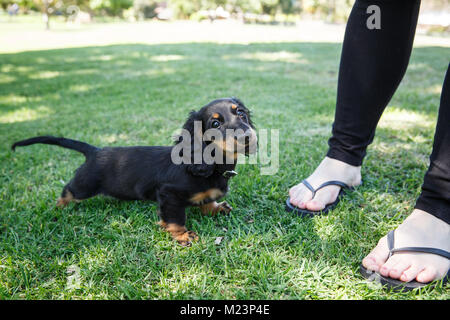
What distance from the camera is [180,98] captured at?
538cm

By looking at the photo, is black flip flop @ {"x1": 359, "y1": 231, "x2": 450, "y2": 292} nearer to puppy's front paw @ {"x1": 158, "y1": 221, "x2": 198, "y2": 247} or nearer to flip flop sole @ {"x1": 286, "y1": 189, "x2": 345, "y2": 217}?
flip flop sole @ {"x1": 286, "y1": 189, "x2": 345, "y2": 217}

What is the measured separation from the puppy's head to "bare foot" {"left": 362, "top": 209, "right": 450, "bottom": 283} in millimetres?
864

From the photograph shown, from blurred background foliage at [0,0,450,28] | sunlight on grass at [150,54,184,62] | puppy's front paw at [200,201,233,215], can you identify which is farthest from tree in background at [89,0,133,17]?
puppy's front paw at [200,201,233,215]

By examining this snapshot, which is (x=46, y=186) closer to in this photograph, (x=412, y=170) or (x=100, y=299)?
(x=100, y=299)

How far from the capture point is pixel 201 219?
2.18 meters

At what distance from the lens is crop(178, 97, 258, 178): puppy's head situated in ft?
6.06

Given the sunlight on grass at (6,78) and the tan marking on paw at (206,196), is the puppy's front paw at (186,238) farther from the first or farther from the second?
the sunlight on grass at (6,78)

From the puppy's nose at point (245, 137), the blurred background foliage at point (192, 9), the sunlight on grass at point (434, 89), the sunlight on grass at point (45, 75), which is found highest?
the blurred background foliage at point (192, 9)

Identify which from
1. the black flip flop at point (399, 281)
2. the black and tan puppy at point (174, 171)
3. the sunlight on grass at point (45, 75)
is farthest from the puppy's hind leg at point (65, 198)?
the sunlight on grass at point (45, 75)

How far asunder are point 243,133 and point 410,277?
108 cm

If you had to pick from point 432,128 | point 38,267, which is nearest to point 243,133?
point 38,267

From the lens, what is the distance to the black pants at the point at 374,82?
1.57m

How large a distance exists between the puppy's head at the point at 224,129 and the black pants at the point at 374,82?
699 millimetres

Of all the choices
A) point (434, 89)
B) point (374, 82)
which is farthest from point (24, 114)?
point (434, 89)
